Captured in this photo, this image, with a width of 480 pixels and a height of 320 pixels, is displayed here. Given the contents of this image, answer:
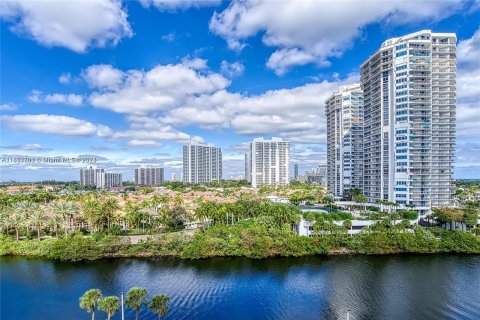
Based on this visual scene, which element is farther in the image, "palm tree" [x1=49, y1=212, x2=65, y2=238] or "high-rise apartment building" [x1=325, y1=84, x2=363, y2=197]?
"high-rise apartment building" [x1=325, y1=84, x2=363, y2=197]

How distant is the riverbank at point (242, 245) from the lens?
107 ft

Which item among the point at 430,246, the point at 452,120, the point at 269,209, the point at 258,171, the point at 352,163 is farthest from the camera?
the point at 258,171

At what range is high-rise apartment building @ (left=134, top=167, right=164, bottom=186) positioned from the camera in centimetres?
17462

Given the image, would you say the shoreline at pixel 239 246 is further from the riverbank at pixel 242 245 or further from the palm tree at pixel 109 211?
the palm tree at pixel 109 211

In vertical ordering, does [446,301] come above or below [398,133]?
below

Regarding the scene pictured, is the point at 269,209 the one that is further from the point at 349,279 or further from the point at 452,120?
the point at 452,120

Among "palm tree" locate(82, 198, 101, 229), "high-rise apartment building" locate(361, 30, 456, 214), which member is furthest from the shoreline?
"high-rise apartment building" locate(361, 30, 456, 214)

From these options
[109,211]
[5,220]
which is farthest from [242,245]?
[5,220]

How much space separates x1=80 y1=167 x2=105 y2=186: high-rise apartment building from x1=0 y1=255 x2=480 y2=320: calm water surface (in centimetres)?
13260

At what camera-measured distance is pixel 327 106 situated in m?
80.0

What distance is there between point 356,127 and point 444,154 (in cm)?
2248

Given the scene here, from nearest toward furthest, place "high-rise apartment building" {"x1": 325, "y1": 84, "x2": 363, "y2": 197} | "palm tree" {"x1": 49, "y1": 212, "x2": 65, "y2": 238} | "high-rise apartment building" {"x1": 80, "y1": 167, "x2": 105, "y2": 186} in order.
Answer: "palm tree" {"x1": 49, "y1": 212, "x2": 65, "y2": 238}, "high-rise apartment building" {"x1": 325, "y1": 84, "x2": 363, "y2": 197}, "high-rise apartment building" {"x1": 80, "y1": 167, "x2": 105, "y2": 186}

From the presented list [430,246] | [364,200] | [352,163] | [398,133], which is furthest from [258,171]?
[430,246]

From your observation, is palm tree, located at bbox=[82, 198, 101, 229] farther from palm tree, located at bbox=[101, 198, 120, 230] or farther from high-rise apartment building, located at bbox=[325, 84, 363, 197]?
high-rise apartment building, located at bbox=[325, 84, 363, 197]
